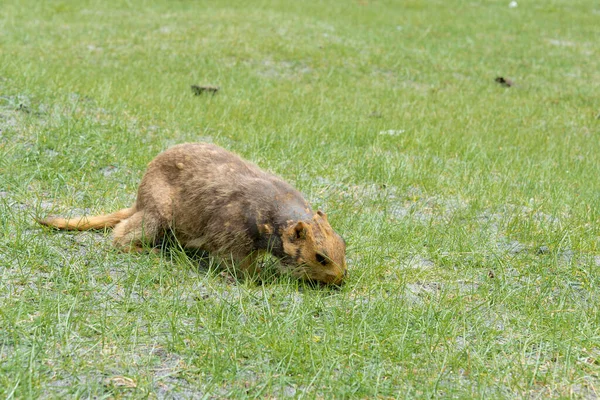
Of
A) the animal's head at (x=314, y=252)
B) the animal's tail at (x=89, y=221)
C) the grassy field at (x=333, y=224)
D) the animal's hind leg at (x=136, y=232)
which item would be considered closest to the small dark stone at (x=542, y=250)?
the grassy field at (x=333, y=224)

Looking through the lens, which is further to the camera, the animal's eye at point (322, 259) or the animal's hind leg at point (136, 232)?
the animal's hind leg at point (136, 232)

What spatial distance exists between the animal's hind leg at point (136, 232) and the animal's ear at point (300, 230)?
1.14 metres

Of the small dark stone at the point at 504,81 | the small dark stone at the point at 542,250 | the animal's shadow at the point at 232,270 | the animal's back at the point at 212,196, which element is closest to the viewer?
the animal's shadow at the point at 232,270

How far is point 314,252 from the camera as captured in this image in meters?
4.56

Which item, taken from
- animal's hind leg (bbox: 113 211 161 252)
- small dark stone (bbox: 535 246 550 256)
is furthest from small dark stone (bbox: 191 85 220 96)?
small dark stone (bbox: 535 246 550 256)

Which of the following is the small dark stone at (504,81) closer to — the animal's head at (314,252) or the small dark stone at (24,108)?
the small dark stone at (24,108)

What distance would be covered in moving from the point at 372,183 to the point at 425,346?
331cm

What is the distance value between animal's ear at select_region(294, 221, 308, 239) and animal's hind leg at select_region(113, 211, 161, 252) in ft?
3.75

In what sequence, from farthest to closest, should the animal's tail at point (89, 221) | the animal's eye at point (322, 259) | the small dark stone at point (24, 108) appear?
the small dark stone at point (24, 108)
the animal's tail at point (89, 221)
the animal's eye at point (322, 259)

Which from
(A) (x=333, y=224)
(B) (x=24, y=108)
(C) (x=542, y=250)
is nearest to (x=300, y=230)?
(A) (x=333, y=224)

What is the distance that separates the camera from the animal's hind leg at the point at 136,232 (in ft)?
16.3

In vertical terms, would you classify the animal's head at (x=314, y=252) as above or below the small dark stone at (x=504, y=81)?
above

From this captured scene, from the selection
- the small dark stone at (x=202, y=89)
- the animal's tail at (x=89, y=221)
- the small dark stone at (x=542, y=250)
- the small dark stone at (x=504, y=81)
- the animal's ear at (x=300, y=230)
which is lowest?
the small dark stone at (x=504, y=81)

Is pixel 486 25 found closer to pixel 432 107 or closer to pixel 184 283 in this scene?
pixel 432 107
